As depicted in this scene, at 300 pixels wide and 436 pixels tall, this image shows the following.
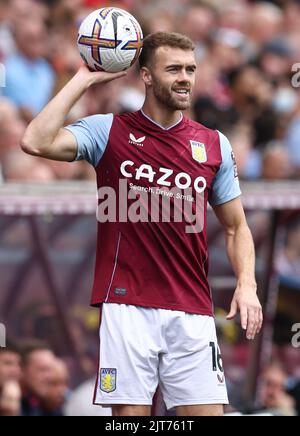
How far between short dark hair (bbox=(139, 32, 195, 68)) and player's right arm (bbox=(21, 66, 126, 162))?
378mm

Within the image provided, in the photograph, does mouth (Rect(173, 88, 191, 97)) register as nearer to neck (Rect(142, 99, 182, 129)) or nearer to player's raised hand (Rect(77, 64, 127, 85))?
neck (Rect(142, 99, 182, 129))

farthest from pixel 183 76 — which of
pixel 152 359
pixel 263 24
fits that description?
pixel 263 24

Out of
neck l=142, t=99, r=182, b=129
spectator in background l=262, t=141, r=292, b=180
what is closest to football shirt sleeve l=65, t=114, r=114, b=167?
neck l=142, t=99, r=182, b=129

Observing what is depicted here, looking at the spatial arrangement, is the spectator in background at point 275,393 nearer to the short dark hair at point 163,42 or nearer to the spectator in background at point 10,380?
the spectator in background at point 10,380

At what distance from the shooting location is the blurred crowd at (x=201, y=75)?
11.7 metres

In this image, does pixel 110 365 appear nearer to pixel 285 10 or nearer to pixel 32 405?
pixel 32 405

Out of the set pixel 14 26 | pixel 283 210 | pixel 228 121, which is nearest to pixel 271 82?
pixel 228 121

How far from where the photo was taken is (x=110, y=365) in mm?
6570

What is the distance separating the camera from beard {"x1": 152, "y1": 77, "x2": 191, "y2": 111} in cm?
664

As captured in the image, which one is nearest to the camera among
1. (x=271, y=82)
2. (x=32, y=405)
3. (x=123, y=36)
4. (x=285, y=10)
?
(x=123, y=36)

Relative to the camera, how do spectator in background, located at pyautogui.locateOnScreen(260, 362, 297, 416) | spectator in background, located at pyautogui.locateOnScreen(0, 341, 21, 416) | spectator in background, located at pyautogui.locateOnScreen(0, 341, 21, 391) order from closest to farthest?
spectator in background, located at pyautogui.locateOnScreen(0, 341, 21, 416), spectator in background, located at pyautogui.locateOnScreen(0, 341, 21, 391), spectator in background, located at pyautogui.locateOnScreen(260, 362, 297, 416)

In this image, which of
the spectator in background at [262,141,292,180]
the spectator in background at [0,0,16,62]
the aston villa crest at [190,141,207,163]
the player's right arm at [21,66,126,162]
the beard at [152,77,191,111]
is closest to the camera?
the player's right arm at [21,66,126,162]

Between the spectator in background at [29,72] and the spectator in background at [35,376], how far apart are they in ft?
11.3

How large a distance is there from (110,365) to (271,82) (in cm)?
918
